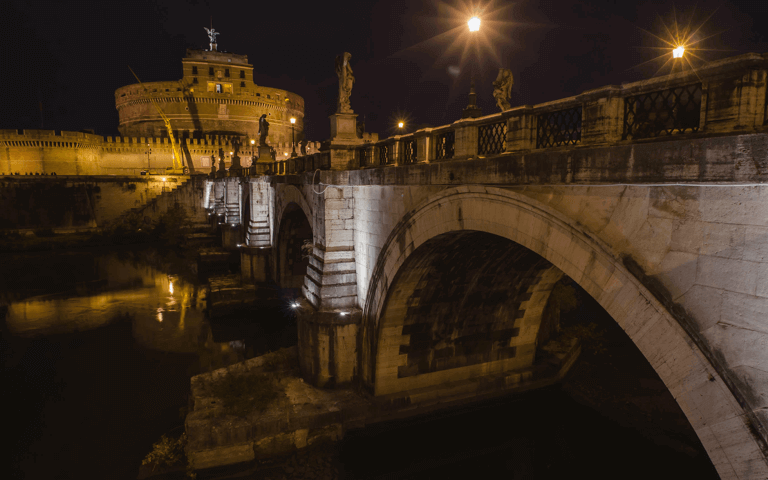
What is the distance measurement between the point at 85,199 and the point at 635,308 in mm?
42951

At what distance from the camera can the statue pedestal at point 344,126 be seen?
9578 mm

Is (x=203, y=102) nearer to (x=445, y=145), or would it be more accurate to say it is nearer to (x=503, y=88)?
(x=445, y=145)

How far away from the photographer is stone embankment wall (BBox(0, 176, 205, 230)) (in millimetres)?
34375

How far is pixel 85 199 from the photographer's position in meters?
37.1

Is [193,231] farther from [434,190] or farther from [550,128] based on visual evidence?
[550,128]

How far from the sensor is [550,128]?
4.81m

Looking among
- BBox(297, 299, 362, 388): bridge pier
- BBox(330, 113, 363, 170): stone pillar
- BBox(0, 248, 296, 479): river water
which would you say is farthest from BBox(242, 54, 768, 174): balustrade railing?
BBox(0, 248, 296, 479): river water

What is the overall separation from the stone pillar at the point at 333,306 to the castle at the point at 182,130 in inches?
1660

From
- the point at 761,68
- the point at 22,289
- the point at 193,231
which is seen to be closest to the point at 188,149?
the point at 193,231

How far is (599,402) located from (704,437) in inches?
324

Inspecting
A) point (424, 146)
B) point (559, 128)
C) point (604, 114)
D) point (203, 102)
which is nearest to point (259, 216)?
point (424, 146)

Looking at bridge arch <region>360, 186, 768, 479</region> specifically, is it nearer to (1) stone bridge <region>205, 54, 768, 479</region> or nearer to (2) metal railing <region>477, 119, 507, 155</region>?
(1) stone bridge <region>205, 54, 768, 479</region>

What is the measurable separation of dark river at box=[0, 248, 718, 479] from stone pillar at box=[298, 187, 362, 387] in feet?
4.78

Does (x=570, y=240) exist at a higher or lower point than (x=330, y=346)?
higher
